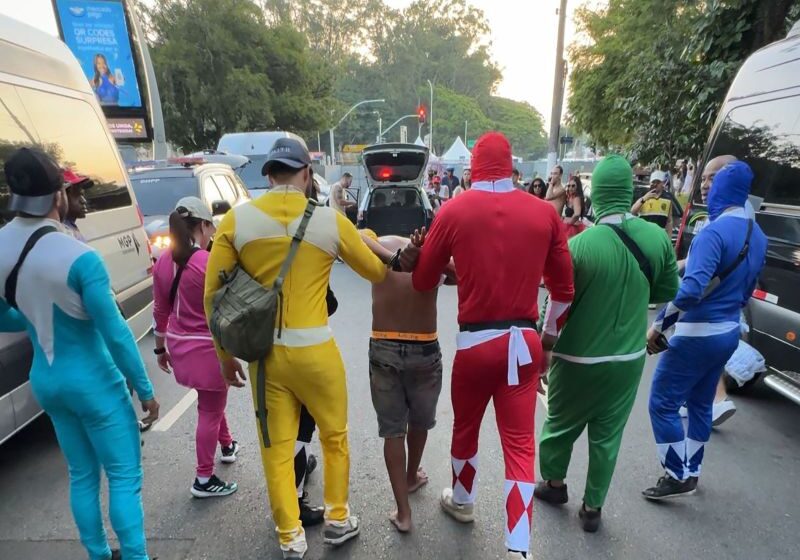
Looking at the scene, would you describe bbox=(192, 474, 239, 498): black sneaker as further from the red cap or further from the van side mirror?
the van side mirror

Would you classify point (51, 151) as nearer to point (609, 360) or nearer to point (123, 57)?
point (609, 360)

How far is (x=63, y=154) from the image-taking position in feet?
12.8

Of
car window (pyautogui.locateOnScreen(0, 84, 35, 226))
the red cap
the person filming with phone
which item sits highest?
car window (pyautogui.locateOnScreen(0, 84, 35, 226))

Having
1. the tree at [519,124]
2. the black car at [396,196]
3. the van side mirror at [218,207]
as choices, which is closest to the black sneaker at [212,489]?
the van side mirror at [218,207]

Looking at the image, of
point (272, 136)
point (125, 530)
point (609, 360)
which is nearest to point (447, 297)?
point (609, 360)

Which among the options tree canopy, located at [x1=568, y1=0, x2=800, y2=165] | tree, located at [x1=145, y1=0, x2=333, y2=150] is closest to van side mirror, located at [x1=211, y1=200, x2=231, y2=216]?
tree canopy, located at [x1=568, y1=0, x2=800, y2=165]

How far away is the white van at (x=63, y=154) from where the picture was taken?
2.99 metres

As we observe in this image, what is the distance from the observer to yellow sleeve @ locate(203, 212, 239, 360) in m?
2.16

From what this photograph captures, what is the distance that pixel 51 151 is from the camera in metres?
3.71

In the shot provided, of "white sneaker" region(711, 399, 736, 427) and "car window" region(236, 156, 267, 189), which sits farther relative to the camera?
"car window" region(236, 156, 267, 189)

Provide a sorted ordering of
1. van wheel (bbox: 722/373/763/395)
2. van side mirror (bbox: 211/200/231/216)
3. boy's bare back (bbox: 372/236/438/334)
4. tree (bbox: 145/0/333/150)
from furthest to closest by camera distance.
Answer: tree (bbox: 145/0/333/150)
van side mirror (bbox: 211/200/231/216)
van wheel (bbox: 722/373/763/395)
boy's bare back (bbox: 372/236/438/334)

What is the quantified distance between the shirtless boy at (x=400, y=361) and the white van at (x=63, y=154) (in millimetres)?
2123

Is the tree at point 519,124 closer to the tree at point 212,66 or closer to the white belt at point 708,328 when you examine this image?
the tree at point 212,66

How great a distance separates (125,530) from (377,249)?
164 cm
